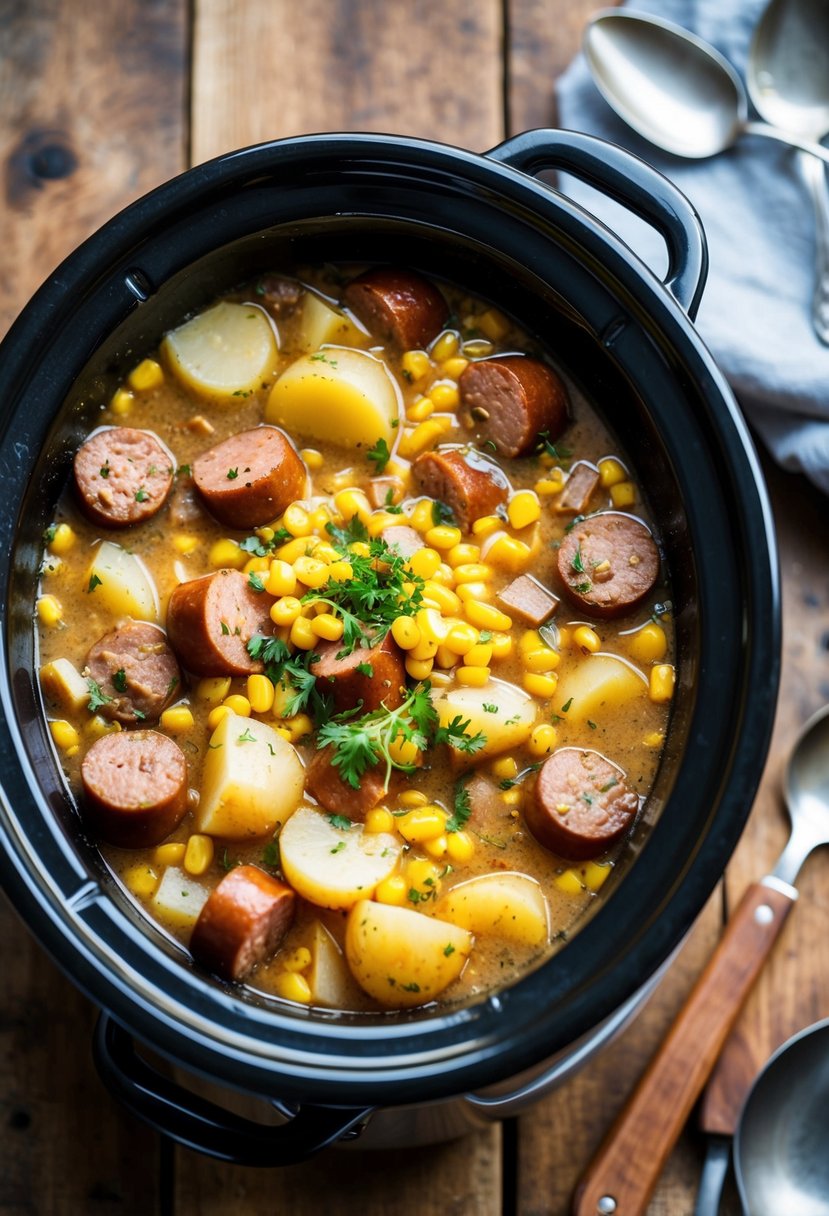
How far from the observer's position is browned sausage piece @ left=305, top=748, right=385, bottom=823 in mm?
2615

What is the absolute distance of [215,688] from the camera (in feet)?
8.99

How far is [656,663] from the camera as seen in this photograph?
2.77 metres

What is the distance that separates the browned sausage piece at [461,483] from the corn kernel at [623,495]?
0.84ft

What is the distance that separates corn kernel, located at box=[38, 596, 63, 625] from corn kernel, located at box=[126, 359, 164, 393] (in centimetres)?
56

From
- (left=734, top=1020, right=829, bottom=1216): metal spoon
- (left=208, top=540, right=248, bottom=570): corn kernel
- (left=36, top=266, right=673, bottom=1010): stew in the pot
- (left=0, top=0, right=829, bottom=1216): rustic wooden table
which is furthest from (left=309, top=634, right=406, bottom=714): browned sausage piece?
(left=734, top=1020, right=829, bottom=1216): metal spoon

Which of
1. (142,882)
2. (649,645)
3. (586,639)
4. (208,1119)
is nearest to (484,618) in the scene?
(586,639)

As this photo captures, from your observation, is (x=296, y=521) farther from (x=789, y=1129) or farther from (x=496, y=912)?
(x=789, y=1129)

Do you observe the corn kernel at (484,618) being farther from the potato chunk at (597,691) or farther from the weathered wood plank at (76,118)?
the weathered wood plank at (76,118)

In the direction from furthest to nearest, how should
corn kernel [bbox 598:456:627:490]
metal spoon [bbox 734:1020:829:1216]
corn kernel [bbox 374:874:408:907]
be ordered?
metal spoon [bbox 734:1020:829:1216] → corn kernel [bbox 598:456:627:490] → corn kernel [bbox 374:874:408:907]

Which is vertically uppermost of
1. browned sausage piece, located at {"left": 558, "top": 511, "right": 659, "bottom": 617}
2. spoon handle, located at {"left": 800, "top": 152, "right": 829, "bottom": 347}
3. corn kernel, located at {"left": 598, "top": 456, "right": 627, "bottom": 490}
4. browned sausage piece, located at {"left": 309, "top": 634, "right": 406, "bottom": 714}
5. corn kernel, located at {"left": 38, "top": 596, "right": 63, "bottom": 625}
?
spoon handle, located at {"left": 800, "top": 152, "right": 829, "bottom": 347}

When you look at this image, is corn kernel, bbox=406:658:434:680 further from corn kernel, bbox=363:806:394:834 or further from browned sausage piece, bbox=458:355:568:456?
browned sausage piece, bbox=458:355:568:456

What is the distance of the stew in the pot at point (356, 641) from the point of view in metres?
2.60

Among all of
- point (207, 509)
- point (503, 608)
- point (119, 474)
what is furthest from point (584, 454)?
point (119, 474)

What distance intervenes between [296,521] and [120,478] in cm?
43
